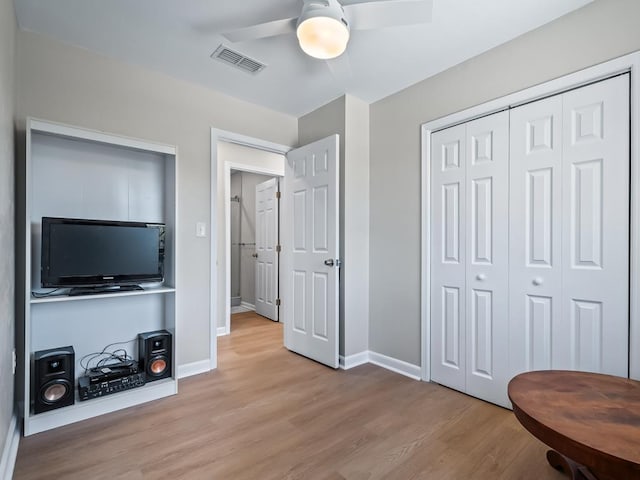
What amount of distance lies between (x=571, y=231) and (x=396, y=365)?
5.71ft

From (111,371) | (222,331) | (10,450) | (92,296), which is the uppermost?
(92,296)

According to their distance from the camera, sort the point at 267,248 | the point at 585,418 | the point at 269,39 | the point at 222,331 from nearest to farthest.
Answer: the point at 585,418
the point at 269,39
the point at 222,331
the point at 267,248

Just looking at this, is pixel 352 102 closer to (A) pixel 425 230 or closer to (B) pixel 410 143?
(B) pixel 410 143

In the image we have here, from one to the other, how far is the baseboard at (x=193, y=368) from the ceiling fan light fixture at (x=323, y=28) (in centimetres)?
259

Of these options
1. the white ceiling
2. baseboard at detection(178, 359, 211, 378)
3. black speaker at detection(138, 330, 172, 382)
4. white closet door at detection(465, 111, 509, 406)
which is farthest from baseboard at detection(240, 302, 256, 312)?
white closet door at detection(465, 111, 509, 406)

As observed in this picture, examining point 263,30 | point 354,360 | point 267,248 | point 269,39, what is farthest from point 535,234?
point 267,248

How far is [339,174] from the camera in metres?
3.05

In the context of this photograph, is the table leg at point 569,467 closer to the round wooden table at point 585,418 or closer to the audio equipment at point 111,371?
the round wooden table at point 585,418

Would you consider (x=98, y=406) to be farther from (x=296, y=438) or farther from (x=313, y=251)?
(x=313, y=251)

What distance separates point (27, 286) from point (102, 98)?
1438mm

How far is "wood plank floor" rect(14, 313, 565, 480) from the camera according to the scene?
1.60 m

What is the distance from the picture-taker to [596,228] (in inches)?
72.4

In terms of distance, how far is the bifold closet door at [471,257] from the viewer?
7.36 ft

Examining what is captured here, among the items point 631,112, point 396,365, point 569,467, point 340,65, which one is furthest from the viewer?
point 396,365
